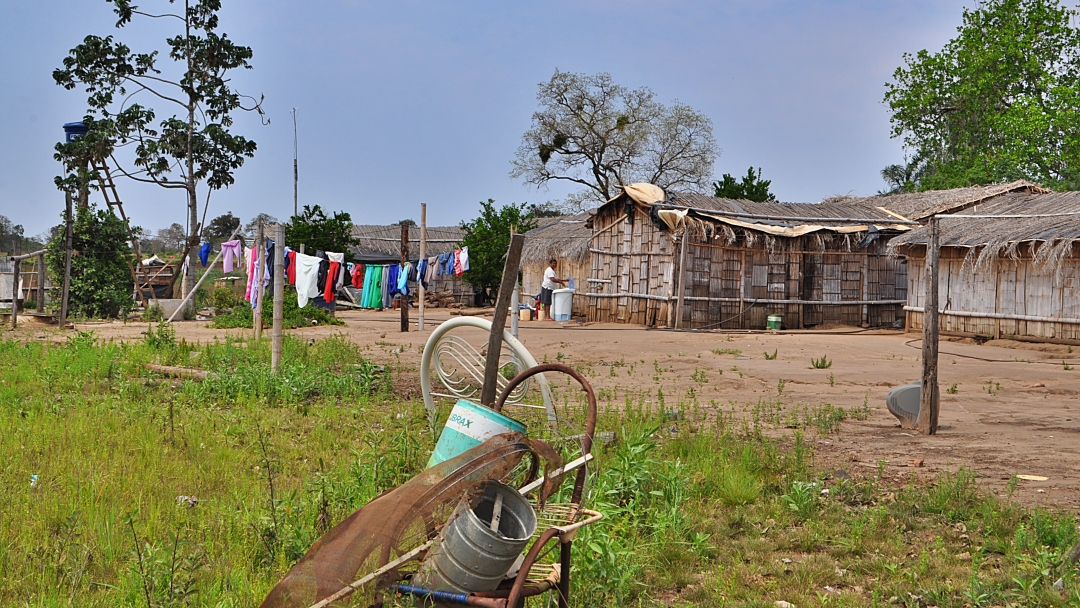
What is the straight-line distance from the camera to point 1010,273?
51.7ft

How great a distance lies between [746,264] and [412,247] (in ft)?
59.1

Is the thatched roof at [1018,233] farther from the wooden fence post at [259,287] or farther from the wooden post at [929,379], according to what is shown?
the wooden fence post at [259,287]

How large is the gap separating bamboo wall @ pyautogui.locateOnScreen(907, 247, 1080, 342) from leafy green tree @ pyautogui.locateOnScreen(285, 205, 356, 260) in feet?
49.2

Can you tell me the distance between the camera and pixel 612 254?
21516 millimetres

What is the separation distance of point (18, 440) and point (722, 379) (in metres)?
6.89

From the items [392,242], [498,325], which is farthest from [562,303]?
[498,325]

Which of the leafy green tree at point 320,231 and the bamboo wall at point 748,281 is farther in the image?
the leafy green tree at point 320,231

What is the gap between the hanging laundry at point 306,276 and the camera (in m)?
16.3

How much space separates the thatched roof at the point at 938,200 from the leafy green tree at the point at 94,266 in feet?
60.4

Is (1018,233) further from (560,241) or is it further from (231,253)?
(560,241)

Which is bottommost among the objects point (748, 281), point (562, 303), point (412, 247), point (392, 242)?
point (562, 303)

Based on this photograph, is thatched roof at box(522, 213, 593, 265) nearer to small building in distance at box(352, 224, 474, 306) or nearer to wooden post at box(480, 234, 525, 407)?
small building in distance at box(352, 224, 474, 306)

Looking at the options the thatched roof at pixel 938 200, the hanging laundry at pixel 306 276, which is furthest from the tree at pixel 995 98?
the hanging laundry at pixel 306 276

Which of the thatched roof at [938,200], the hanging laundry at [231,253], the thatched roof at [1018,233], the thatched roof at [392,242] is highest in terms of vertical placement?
the thatched roof at [938,200]
